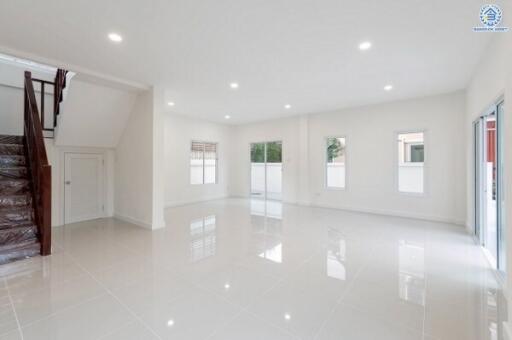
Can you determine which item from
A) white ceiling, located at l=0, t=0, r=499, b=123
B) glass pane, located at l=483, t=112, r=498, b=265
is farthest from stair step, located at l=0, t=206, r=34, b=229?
glass pane, located at l=483, t=112, r=498, b=265

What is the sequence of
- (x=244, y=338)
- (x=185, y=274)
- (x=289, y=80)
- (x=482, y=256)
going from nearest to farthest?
(x=244, y=338), (x=185, y=274), (x=482, y=256), (x=289, y=80)

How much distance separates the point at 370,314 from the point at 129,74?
4.84 m

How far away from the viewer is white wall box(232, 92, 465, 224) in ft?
16.9

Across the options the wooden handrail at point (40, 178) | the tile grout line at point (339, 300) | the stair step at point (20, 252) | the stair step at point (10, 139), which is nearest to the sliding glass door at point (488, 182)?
the tile grout line at point (339, 300)

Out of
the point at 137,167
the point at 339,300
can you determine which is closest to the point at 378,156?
the point at 339,300

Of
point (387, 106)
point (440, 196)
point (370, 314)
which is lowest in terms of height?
point (370, 314)

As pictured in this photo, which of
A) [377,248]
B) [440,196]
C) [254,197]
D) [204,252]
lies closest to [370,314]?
[377,248]

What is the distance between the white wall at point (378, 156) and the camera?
5137 mm

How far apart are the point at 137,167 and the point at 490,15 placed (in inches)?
232

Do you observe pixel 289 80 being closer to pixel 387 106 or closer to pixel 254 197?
pixel 387 106

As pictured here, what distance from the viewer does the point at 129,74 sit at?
4.12 metres

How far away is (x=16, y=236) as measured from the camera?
326 cm

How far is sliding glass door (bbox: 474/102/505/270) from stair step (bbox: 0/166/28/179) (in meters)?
7.08

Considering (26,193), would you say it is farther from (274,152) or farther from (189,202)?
(274,152)
